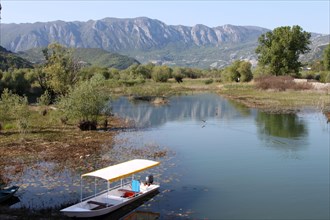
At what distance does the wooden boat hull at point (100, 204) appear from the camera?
1822cm

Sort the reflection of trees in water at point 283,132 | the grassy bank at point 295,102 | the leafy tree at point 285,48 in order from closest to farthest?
the reflection of trees in water at point 283,132
the grassy bank at point 295,102
the leafy tree at point 285,48

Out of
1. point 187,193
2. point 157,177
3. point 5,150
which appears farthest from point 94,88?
point 187,193

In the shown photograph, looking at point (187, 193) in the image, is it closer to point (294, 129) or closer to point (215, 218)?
point (215, 218)

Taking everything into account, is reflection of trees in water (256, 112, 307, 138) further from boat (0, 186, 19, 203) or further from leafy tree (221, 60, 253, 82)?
leafy tree (221, 60, 253, 82)

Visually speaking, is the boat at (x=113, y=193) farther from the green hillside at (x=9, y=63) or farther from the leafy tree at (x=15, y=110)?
the green hillside at (x=9, y=63)

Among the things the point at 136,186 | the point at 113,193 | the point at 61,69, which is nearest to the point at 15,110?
the point at 113,193

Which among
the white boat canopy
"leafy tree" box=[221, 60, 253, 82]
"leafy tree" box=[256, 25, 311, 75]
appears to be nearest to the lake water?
the white boat canopy

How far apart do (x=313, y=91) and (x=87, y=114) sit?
58113 millimetres

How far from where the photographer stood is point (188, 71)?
18725 cm

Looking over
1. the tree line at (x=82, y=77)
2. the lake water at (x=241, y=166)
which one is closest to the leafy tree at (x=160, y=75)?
the tree line at (x=82, y=77)

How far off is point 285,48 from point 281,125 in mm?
61318

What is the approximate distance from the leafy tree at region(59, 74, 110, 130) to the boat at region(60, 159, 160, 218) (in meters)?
20.5

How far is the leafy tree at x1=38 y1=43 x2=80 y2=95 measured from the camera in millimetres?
68000

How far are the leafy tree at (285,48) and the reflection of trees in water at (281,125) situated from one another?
50710 mm
